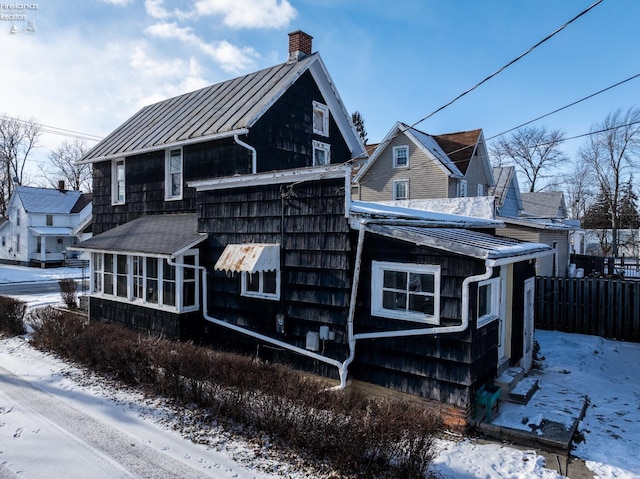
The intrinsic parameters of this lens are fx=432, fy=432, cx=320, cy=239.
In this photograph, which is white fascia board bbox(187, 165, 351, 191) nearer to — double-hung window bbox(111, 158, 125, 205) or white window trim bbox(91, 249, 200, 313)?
white window trim bbox(91, 249, 200, 313)

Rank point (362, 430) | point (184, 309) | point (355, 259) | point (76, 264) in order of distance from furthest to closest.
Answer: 1. point (76, 264)
2. point (184, 309)
3. point (355, 259)
4. point (362, 430)

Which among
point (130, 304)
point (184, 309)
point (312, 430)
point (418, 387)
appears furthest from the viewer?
point (130, 304)

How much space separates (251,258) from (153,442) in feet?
13.0

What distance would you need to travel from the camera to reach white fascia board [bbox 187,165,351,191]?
27.8ft

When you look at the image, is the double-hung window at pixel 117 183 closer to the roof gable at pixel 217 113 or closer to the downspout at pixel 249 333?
the roof gable at pixel 217 113

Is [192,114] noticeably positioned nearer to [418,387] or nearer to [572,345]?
[418,387]

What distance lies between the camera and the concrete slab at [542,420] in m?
6.66

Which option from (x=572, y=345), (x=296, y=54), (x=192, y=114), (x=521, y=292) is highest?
(x=296, y=54)

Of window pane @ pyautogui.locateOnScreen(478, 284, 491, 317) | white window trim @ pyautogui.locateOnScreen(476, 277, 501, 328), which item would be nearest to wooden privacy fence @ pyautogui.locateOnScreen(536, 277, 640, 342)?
white window trim @ pyautogui.locateOnScreen(476, 277, 501, 328)

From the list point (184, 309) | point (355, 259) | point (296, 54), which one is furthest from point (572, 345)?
point (296, 54)

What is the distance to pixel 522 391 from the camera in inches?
334

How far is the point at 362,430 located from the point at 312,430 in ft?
2.81

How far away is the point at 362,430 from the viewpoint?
5410mm

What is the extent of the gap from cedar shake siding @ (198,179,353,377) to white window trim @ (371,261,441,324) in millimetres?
528
